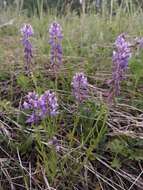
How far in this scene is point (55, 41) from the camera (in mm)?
1794

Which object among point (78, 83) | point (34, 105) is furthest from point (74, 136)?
point (34, 105)

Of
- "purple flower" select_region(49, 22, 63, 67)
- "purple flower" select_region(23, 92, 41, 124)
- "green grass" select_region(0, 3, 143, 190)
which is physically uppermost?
"purple flower" select_region(49, 22, 63, 67)

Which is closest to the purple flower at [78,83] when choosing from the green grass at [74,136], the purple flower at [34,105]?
the green grass at [74,136]

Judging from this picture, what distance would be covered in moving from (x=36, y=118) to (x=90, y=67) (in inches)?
31.5

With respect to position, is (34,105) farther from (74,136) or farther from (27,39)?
(27,39)

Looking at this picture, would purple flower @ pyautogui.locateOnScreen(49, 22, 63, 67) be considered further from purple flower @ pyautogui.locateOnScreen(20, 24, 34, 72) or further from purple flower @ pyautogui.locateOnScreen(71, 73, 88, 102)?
purple flower @ pyautogui.locateOnScreen(71, 73, 88, 102)

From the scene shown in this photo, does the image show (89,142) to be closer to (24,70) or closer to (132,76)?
(132,76)

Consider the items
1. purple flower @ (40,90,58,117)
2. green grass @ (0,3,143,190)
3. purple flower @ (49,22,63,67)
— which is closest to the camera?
purple flower @ (40,90,58,117)

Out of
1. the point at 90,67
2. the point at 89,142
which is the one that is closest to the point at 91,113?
the point at 89,142

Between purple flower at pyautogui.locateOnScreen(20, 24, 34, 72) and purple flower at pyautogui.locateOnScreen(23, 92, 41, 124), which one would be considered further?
purple flower at pyautogui.locateOnScreen(20, 24, 34, 72)

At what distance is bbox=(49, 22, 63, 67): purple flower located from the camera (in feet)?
5.83

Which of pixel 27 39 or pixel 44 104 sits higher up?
pixel 27 39

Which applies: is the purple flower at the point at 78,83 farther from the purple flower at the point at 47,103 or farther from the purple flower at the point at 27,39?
the purple flower at the point at 27,39

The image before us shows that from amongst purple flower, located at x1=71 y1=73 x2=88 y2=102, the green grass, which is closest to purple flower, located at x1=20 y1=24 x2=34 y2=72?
the green grass
